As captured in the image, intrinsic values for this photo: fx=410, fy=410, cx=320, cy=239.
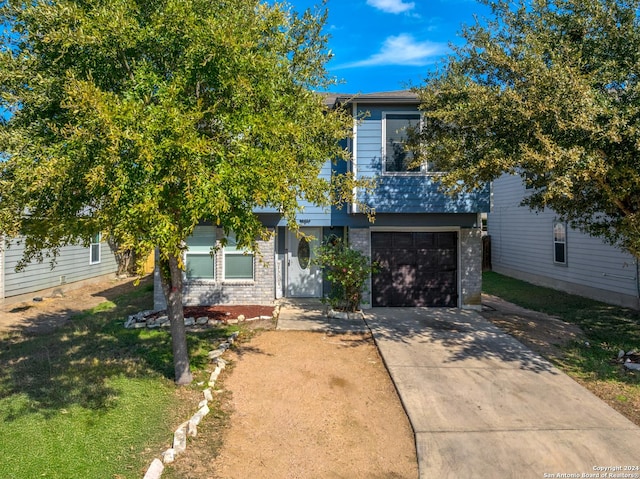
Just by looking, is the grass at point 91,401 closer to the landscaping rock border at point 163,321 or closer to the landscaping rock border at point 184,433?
the landscaping rock border at point 184,433

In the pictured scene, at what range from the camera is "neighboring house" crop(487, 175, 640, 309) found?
39.8 feet

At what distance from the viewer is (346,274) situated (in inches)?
400

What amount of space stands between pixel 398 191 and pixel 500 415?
656 centimetres

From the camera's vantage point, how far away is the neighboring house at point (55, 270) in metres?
12.8

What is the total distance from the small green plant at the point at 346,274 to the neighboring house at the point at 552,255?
19.9ft

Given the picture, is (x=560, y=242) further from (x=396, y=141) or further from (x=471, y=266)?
(x=396, y=141)

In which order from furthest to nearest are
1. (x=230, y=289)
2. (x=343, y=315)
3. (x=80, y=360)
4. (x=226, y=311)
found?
(x=230, y=289), (x=226, y=311), (x=343, y=315), (x=80, y=360)

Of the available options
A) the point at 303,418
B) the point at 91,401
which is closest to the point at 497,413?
the point at 303,418

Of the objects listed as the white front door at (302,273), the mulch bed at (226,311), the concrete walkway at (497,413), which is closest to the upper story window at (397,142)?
the white front door at (302,273)

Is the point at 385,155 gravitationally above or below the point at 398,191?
above

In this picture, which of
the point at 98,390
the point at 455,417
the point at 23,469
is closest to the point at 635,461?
the point at 455,417

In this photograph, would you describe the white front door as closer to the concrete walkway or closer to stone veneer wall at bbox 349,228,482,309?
stone veneer wall at bbox 349,228,482,309

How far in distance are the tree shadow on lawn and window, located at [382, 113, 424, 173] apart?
19.8 feet

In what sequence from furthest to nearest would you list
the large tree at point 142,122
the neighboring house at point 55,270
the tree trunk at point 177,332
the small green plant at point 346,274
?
the neighboring house at point 55,270 → the small green plant at point 346,274 → the tree trunk at point 177,332 → the large tree at point 142,122
